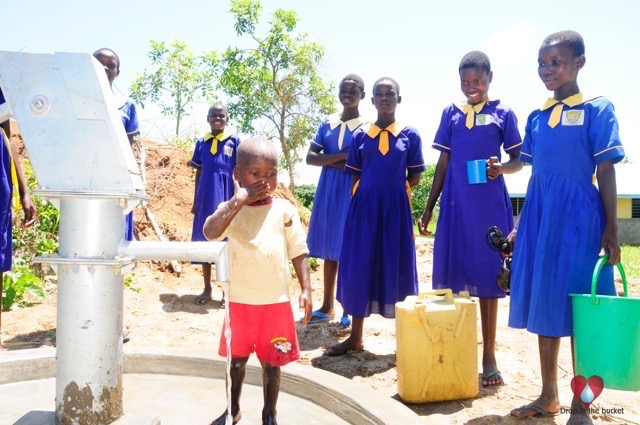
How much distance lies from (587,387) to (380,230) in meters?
1.42

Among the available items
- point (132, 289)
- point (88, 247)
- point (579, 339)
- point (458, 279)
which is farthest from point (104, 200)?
point (132, 289)

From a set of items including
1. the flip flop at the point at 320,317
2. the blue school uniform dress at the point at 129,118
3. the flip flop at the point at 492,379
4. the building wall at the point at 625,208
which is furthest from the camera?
the building wall at the point at 625,208

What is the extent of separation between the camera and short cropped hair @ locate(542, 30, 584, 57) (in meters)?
2.24

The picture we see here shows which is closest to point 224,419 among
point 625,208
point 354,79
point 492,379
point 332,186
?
point 492,379

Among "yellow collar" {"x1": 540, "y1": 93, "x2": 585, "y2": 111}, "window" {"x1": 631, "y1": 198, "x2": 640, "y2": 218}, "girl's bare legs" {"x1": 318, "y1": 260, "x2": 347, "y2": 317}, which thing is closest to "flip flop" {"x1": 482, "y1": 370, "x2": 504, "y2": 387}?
"yellow collar" {"x1": 540, "y1": 93, "x2": 585, "y2": 111}

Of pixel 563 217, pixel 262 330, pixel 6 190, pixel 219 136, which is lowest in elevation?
pixel 262 330

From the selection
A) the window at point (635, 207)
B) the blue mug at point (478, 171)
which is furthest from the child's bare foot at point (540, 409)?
the window at point (635, 207)

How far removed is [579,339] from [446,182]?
3.98ft

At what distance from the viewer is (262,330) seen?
1.97 m

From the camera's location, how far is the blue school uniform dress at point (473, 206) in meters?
2.84

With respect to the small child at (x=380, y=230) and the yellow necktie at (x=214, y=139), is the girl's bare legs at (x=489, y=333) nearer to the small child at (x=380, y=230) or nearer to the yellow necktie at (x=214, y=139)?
the small child at (x=380, y=230)

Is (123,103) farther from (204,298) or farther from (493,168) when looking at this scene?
(493,168)

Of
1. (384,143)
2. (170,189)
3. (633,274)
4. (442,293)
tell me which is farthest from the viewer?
(633,274)

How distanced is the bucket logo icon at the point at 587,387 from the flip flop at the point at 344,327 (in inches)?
70.5
